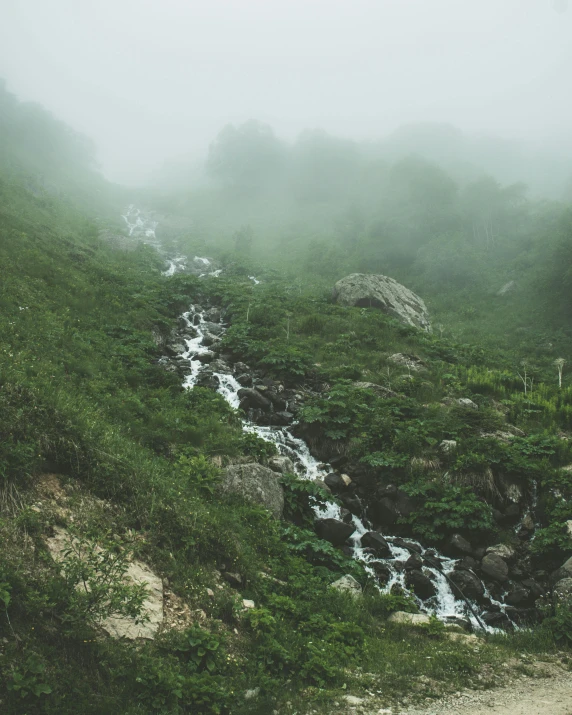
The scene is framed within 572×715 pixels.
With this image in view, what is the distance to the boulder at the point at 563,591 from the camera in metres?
7.32

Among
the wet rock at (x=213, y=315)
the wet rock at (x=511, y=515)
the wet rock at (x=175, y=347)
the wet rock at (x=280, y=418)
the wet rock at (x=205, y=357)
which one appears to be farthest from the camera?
the wet rock at (x=213, y=315)

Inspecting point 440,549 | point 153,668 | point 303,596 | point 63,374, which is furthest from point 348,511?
point 63,374

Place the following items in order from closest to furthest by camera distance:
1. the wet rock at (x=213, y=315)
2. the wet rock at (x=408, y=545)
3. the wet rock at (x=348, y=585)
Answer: the wet rock at (x=348, y=585) < the wet rock at (x=408, y=545) < the wet rock at (x=213, y=315)

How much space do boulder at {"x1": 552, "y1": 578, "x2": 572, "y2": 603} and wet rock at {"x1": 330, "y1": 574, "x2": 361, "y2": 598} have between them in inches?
140

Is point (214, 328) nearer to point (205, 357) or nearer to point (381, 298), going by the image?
point (205, 357)

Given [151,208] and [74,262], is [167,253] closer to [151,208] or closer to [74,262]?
[74,262]

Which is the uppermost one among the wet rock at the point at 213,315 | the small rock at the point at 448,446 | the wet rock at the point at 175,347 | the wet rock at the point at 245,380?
the wet rock at the point at 213,315

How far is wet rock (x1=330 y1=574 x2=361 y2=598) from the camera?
7.26 metres

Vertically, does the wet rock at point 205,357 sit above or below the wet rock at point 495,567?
above

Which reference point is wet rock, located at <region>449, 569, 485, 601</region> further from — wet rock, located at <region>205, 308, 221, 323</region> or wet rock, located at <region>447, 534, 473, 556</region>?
wet rock, located at <region>205, 308, 221, 323</region>

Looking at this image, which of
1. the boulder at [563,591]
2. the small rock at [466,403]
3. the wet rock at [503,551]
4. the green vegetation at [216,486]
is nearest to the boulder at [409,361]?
the green vegetation at [216,486]

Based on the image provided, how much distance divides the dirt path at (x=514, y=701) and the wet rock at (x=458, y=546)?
3516 mm

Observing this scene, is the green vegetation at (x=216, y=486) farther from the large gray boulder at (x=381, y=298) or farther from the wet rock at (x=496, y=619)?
the large gray boulder at (x=381, y=298)

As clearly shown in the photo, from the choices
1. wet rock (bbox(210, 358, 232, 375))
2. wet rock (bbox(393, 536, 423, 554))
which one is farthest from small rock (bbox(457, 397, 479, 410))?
wet rock (bbox(210, 358, 232, 375))
